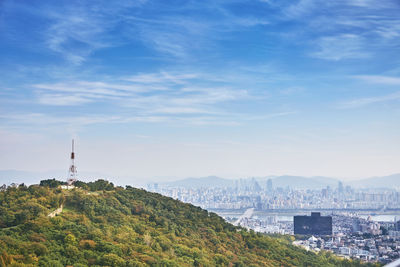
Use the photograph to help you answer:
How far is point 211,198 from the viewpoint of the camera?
71438mm

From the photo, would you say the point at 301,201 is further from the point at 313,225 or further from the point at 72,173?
the point at 72,173

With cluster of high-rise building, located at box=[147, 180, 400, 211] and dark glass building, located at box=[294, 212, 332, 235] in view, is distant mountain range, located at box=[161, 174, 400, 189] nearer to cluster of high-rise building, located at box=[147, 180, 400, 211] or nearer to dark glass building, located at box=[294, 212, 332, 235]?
cluster of high-rise building, located at box=[147, 180, 400, 211]

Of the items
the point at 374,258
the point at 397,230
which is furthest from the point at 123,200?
the point at 397,230

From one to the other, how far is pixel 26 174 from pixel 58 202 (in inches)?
958

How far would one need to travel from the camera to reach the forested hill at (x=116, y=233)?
798 centimetres

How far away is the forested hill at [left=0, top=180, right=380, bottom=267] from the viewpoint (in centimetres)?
798

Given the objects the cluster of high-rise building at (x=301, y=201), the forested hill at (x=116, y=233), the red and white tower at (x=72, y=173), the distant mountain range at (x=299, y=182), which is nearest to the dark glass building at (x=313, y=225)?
the forested hill at (x=116, y=233)

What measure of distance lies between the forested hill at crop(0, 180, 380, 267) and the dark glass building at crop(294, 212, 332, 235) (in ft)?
51.4

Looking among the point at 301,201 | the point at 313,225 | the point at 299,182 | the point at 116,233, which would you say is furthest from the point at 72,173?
the point at 299,182

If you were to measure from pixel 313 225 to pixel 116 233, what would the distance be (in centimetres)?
2473

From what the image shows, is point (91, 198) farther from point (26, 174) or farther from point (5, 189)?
point (26, 174)

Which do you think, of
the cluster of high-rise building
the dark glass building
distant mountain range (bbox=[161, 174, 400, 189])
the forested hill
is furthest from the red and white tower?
distant mountain range (bbox=[161, 174, 400, 189])

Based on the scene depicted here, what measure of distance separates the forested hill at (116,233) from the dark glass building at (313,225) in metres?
15.7

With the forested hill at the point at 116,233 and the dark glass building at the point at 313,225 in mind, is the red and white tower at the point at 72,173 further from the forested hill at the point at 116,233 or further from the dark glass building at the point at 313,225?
the dark glass building at the point at 313,225
